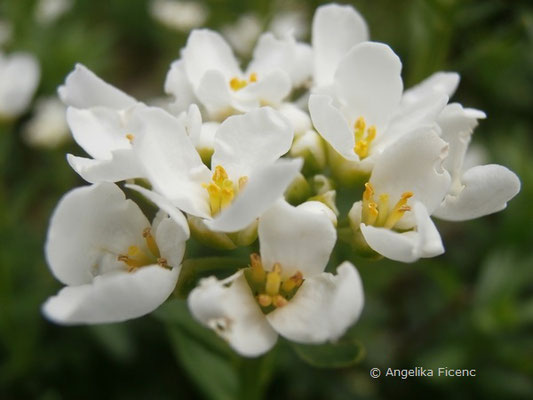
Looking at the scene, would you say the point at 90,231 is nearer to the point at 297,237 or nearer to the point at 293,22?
the point at 297,237

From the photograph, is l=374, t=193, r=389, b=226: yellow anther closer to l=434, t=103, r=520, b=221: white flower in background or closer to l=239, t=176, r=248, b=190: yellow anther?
l=434, t=103, r=520, b=221: white flower in background

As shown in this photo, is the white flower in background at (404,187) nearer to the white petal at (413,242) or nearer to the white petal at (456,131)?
the white petal at (413,242)

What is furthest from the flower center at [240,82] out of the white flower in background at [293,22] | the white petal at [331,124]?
the white flower in background at [293,22]

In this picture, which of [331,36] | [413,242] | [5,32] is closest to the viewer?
[413,242]

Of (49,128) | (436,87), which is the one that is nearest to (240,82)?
(436,87)

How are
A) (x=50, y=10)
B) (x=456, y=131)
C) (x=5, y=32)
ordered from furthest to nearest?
(x=50, y=10) < (x=5, y=32) < (x=456, y=131)

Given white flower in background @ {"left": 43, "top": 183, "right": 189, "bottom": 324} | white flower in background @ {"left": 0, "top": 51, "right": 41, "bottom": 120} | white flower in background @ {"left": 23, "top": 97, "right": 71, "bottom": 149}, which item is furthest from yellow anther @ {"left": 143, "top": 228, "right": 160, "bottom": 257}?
white flower in background @ {"left": 23, "top": 97, "right": 71, "bottom": 149}

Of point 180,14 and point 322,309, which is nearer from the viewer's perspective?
point 322,309
